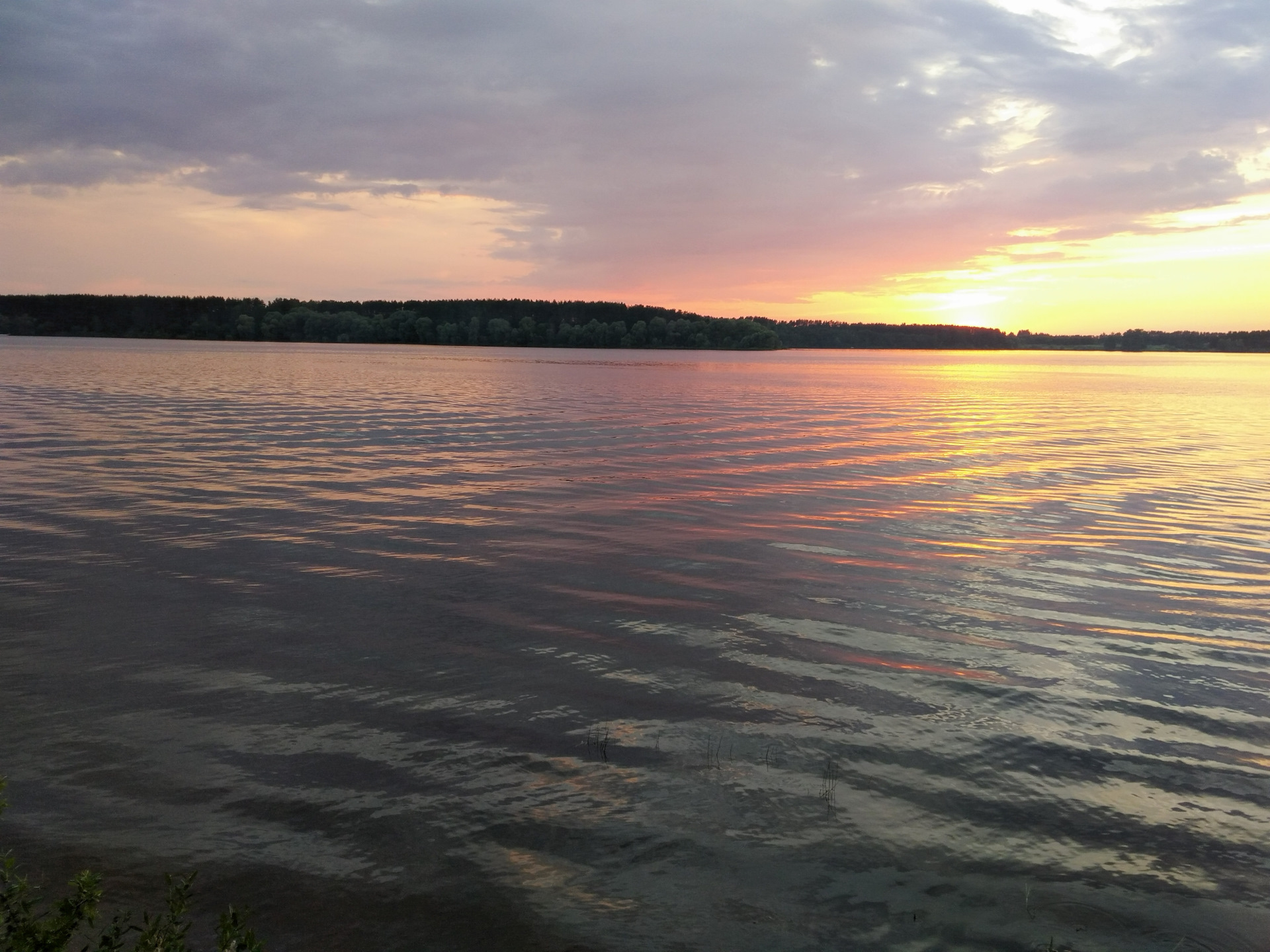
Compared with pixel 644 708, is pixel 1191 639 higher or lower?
higher

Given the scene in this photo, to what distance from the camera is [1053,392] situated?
248 ft

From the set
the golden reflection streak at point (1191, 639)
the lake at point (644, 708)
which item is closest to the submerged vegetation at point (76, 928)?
the lake at point (644, 708)

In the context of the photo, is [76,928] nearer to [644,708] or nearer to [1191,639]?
[644,708]

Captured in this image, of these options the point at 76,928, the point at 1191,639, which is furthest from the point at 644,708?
the point at 1191,639

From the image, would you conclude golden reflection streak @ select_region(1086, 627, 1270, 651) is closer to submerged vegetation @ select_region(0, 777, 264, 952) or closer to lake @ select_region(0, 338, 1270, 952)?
lake @ select_region(0, 338, 1270, 952)

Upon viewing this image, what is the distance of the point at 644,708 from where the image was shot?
8.97 m

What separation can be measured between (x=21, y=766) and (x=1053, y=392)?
79956 millimetres

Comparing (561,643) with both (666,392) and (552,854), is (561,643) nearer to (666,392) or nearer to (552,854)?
(552,854)

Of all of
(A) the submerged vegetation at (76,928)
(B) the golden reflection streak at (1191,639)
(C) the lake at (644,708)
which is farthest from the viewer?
(B) the golden reflection streak at (1191,639)

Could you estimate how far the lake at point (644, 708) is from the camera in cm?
603

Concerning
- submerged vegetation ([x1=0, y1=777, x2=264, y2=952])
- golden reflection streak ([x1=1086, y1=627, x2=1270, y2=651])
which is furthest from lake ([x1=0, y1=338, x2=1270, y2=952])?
submerged vegetation ([x1=0, y1=777, x2=264, y2=952])

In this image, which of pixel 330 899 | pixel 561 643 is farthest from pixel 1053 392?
pixel 330 899

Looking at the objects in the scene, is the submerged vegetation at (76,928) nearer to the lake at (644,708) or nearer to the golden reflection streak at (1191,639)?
the lake at (644,708)

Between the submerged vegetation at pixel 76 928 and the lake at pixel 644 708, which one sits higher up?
the submerged vegetation at pixel 76 928
